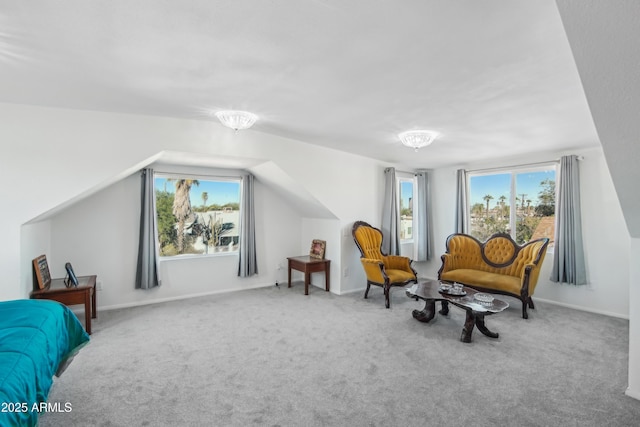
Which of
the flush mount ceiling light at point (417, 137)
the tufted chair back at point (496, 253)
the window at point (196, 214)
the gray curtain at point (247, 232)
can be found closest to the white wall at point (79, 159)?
the window at point (196, 214)

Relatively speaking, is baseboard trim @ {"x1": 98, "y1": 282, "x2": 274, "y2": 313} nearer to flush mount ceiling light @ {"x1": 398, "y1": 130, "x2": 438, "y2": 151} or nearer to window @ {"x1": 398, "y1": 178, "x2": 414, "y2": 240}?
window @ {"x1": 398, "y1": 178, "x2": 414, "y2": 240}

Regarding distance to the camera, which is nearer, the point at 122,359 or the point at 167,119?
the point at 122,359

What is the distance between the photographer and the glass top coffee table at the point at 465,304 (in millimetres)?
3256

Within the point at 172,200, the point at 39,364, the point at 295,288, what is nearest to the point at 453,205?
the point at 295,288

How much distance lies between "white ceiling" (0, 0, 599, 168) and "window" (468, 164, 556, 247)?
1731mm

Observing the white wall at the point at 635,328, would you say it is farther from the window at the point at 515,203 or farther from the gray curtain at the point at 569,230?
the window at the point at 515,203

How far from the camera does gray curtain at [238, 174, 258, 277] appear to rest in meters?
5.23

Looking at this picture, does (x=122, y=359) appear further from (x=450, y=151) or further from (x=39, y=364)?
(x=450, y=151)

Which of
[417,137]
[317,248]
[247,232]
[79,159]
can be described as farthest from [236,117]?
[317,248]

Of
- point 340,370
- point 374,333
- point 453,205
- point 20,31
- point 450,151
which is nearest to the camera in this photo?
point 20,31

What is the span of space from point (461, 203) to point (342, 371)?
407cm

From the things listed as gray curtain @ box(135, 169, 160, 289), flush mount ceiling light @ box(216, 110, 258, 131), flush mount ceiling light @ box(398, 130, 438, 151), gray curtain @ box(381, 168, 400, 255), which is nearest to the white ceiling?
flush mount ceiling light @ box(216, 110, 258, 131)

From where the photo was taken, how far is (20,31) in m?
1.71

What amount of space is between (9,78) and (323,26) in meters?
2.29
